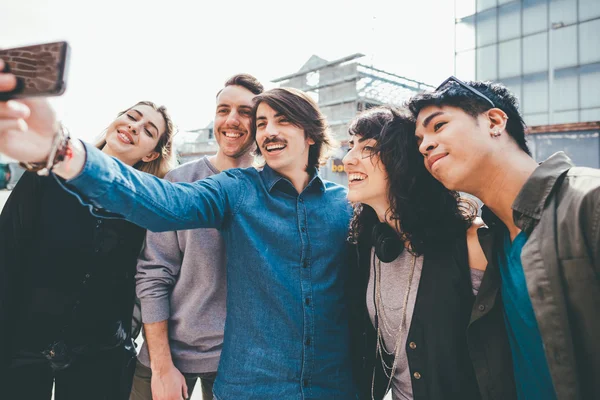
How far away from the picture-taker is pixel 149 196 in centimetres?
132

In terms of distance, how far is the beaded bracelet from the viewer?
96 centimetres

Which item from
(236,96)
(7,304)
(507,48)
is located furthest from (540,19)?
(7,304)

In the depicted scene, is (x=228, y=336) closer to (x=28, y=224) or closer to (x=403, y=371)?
(x=403, y=371)

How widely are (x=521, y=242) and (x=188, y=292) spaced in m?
1.85

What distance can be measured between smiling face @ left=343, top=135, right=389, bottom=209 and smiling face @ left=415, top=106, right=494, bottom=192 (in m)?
0.33

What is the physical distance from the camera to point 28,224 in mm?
1906

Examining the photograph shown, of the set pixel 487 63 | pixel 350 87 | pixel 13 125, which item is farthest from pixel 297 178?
pixel 350 87

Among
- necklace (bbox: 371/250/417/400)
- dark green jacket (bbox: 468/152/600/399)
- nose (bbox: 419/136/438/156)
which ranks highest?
nose (bbox: 419/136/438/156)

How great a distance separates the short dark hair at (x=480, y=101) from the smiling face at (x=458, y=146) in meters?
0.04

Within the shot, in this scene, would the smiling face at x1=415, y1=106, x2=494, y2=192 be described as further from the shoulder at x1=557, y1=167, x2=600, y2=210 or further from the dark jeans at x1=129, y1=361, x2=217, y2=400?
the dark jeans at x1=129, y1=361, x2=217, y2=400

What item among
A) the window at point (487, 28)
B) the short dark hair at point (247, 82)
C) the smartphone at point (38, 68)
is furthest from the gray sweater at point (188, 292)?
the window at point (487, 28)

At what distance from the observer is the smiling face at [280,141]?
6.86 ft

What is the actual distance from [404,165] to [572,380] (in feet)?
3.94

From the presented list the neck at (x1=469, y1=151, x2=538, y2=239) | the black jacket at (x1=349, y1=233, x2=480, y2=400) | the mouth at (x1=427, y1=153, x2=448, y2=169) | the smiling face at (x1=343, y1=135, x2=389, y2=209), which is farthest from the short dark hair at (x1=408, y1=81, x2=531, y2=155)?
the black jacket at (x1=349, y1=233, x2=480, y2=400)
